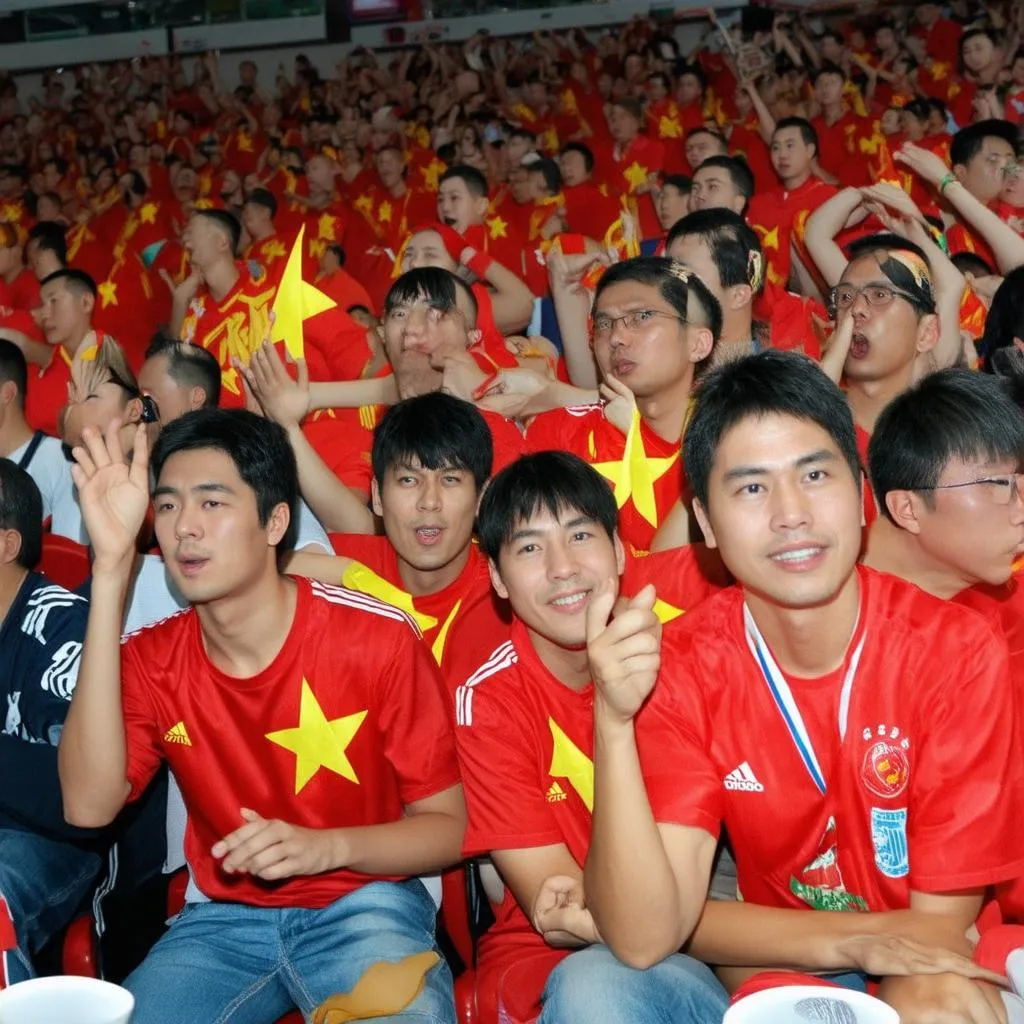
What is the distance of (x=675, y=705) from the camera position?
1860mm

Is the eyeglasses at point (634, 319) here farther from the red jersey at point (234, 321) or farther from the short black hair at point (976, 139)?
the short black hair at point (976, 139)

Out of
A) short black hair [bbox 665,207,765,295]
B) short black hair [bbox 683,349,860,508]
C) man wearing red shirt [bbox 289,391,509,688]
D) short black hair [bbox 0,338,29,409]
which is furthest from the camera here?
short black hair [bbox 0,338,29,409]

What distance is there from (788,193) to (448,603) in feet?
12.7

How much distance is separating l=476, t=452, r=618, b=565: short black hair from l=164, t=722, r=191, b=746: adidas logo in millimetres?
587

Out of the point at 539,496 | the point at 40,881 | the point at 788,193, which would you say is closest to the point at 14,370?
the point at 40,881

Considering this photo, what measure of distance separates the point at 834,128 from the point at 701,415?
20.8 feet

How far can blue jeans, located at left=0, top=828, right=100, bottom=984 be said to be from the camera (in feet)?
7.44

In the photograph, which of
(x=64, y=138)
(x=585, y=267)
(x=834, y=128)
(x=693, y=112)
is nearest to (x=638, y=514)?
(x=585, y=267)

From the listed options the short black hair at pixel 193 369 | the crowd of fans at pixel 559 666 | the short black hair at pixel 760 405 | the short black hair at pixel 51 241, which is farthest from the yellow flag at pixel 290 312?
the short black hair at pixel 51 241

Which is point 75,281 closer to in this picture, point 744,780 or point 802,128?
point 802,128

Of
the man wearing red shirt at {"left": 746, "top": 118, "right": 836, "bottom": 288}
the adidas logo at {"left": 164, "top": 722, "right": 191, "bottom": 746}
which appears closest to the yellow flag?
the adidas logo at {"left": 164, "top": 722, "right": 191, "bottom": 746}

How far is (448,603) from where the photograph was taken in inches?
108

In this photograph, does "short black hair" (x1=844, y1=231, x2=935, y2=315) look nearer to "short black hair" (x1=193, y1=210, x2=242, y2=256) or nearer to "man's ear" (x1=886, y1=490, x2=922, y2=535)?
"man's ear" (x1=886, y1=490, x2=922, y2=535)

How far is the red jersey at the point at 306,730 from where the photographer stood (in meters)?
2.20
